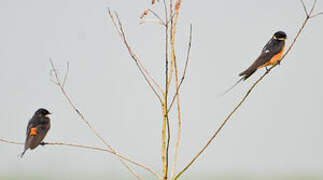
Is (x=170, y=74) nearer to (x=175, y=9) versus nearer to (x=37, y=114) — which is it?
(x=175, y=9)

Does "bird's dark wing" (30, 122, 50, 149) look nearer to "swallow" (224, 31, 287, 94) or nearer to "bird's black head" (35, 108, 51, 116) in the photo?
"bird's black head" (35, 108, 51, 116)

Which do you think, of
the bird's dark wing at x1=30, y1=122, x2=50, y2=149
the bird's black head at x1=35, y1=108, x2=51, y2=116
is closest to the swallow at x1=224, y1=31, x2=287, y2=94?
the bird's dark wing at x1=30, y1=122, x2=50, y2=149

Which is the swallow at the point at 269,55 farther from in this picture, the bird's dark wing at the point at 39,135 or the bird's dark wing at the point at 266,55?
the bird's dark wing at the point at 39,135

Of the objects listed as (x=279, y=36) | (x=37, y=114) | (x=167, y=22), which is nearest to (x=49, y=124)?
(x=37, y=114)

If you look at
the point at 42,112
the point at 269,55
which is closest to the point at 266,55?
the point at 269,55

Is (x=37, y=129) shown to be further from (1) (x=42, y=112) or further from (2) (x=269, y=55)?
(2) (x=269, y=55)

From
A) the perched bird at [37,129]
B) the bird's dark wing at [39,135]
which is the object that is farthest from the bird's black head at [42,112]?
the bird's dark wing at [39,135]

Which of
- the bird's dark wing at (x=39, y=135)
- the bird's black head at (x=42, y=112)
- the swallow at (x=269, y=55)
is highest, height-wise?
the swallow at (x=269, y=55)
